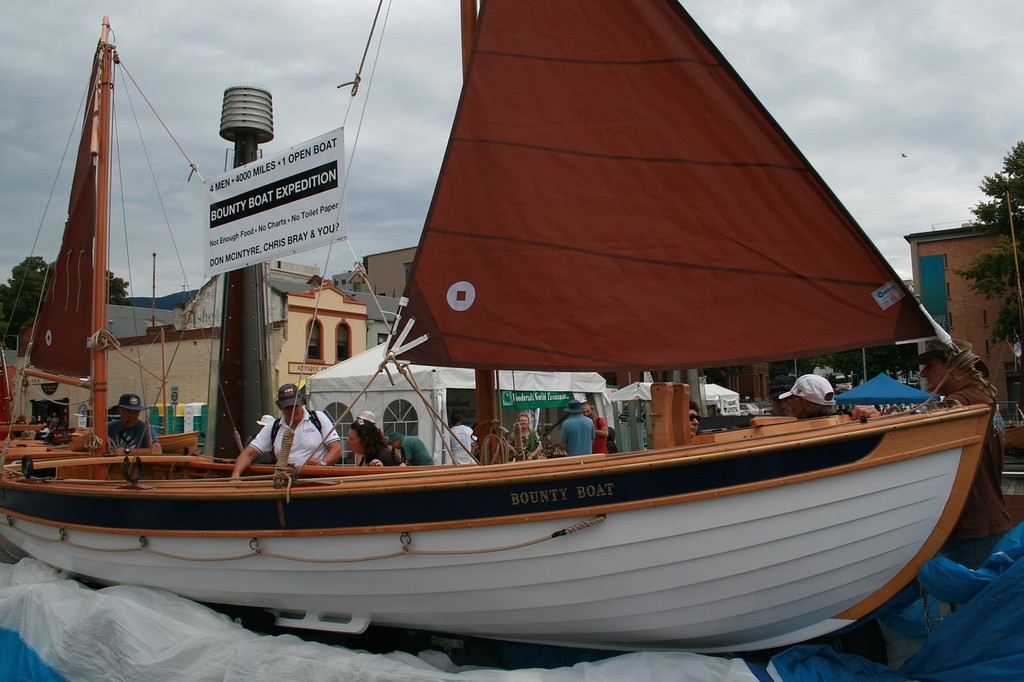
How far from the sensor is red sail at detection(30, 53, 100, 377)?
6742 millimetres

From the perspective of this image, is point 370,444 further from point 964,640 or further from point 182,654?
point 964,640

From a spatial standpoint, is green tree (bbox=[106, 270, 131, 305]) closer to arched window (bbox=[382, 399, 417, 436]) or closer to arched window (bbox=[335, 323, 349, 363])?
arched window (bbox=[335, 323, 349, 363])

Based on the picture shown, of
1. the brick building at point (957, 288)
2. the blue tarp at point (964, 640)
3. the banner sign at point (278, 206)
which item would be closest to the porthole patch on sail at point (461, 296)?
the banner sign at point (278, 206)

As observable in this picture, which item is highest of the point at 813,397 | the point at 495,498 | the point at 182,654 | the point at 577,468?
the point at 813,397

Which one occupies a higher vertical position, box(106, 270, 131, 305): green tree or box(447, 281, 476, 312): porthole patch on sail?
box(106, 270, 131, 305): green tree

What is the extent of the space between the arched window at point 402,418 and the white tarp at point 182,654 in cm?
703

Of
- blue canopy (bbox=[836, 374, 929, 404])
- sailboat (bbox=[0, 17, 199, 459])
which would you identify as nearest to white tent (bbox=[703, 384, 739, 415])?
blue canopy (bbox=[836, 374, 929, 404])

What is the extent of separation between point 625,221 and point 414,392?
780 centimetres

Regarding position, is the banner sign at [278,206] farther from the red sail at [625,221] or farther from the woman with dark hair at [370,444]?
the woman with dark hair at [370,444]

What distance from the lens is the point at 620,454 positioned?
144 inches

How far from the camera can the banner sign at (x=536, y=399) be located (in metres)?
12.0

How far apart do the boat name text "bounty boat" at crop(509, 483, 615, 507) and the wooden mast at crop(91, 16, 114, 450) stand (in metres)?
4.68

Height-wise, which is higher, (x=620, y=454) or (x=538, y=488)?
(x=620, y=454)

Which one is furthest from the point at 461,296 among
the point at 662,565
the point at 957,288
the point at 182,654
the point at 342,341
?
the point at 957,288
